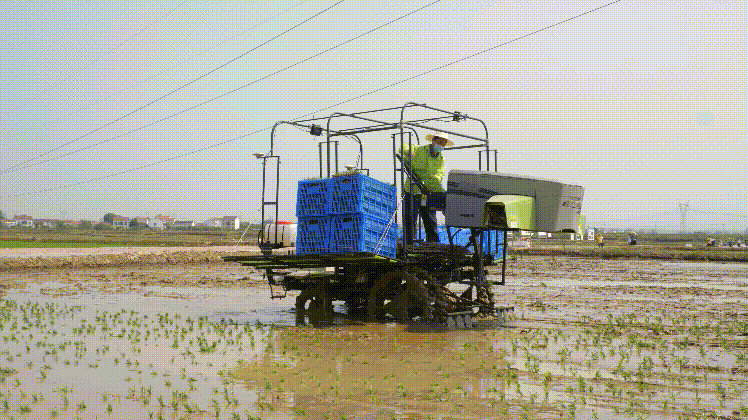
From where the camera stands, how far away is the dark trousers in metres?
12.1

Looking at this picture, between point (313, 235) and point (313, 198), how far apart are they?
60 cm

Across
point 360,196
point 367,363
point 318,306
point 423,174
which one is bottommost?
point 367,363

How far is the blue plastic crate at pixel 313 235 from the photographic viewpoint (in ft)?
37.1

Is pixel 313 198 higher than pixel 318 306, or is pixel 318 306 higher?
pixel 313 198

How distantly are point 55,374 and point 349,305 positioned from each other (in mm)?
6654

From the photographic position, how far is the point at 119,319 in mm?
13883

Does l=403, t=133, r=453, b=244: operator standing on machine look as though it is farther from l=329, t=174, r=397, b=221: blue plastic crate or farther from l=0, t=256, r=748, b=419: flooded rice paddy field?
l=0, t=256, r=748, b=419: flooded rice paddy field

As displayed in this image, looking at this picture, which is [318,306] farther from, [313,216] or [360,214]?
[360,214]

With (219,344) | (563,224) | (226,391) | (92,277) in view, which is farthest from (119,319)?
(92,277)

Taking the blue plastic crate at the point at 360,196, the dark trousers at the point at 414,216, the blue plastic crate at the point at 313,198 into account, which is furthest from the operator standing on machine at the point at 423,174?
the blue plastic crate at the point at 313,198

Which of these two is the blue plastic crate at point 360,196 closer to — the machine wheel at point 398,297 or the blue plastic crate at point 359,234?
the blue plastic crate at point 359,234

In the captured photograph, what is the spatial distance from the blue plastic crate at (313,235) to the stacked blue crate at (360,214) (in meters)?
0.14

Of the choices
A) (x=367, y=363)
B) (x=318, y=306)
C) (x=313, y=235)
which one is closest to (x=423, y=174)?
(x=313, y=235)

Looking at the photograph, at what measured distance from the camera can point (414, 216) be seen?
40.1 feet
